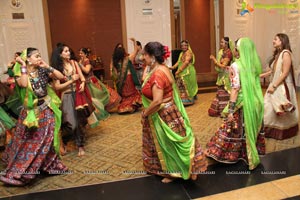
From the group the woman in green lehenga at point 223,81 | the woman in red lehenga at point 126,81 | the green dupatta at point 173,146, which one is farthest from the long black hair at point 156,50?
the woman in red lehenga at point 126,81

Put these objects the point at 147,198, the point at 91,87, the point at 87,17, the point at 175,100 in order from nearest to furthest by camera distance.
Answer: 1. the point at 147,198
2. the point at 175,100
3. the point at 91,87
4. the point at 87,17

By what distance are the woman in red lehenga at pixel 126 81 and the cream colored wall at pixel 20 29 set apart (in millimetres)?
2691

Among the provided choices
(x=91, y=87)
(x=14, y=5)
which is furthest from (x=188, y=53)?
(x=14, y=5)

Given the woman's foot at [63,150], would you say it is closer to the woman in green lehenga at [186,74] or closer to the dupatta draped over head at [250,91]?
the dupatta draped over head at [250,91]

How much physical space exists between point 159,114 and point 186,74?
3345 millimetres

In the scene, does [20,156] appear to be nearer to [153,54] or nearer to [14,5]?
[153,54]

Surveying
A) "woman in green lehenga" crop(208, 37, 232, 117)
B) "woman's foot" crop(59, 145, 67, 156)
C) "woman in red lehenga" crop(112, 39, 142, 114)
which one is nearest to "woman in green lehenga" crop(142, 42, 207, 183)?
"woman's foot" crop(59, 145, 67, 156)

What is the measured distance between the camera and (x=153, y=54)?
2594 millimetres

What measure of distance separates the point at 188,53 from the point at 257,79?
114 inches

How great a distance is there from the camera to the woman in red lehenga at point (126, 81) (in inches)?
217

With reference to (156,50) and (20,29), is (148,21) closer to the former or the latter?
(20,29)

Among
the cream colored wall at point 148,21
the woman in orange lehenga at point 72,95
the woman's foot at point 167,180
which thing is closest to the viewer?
the woman's foot at point 167,180

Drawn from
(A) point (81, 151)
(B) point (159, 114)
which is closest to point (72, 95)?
(A) point (81, 151)

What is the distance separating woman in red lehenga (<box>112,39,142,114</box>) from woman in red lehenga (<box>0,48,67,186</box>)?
253 cm
